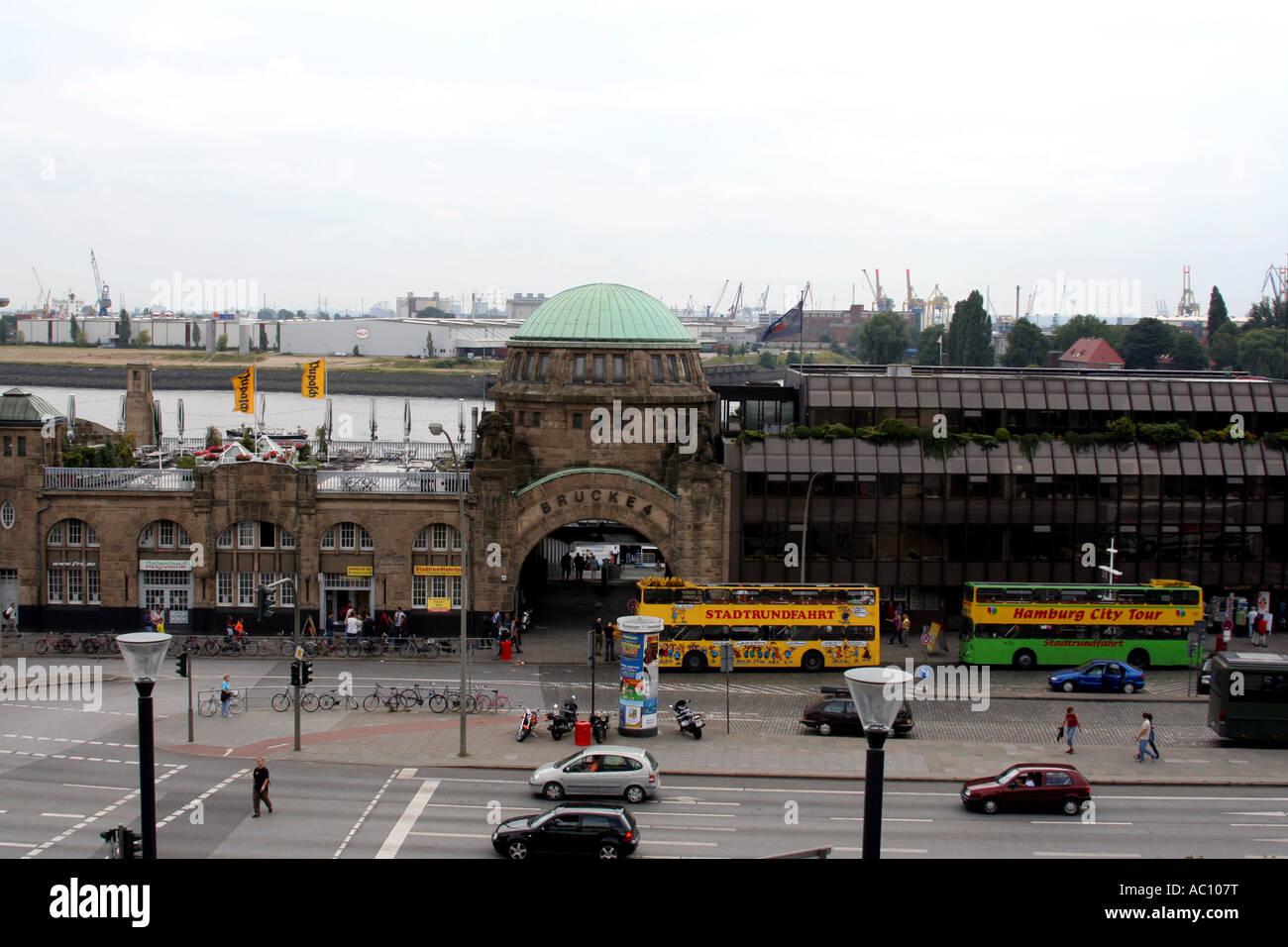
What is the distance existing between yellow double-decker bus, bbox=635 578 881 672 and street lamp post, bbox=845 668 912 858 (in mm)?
35515

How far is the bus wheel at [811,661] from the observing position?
5647 cm

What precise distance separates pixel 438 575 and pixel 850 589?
749 inches

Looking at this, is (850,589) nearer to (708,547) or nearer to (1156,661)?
(708,547)

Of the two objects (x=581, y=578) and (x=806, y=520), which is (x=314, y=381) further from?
Answer: (x=806, y=520)

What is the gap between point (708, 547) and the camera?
61438mm

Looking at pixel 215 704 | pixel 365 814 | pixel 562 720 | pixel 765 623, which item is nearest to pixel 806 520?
pixel 765 623

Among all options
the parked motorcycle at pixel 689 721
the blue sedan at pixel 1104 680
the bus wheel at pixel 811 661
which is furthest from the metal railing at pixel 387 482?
the blue sedan at pixel 1104 680

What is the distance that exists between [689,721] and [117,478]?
1238 inches

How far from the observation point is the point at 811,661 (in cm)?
5650

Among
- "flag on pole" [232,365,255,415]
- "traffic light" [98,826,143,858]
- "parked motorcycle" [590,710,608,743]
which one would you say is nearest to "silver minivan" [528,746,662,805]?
"parked motorcycle" [590,710,608,743]

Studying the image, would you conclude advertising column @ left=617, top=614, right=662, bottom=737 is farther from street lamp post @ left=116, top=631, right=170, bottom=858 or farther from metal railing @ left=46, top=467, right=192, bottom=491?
metal railing @ left=46, top=467, right=192, bottom=491

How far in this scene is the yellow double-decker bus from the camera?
55625 millimetres
